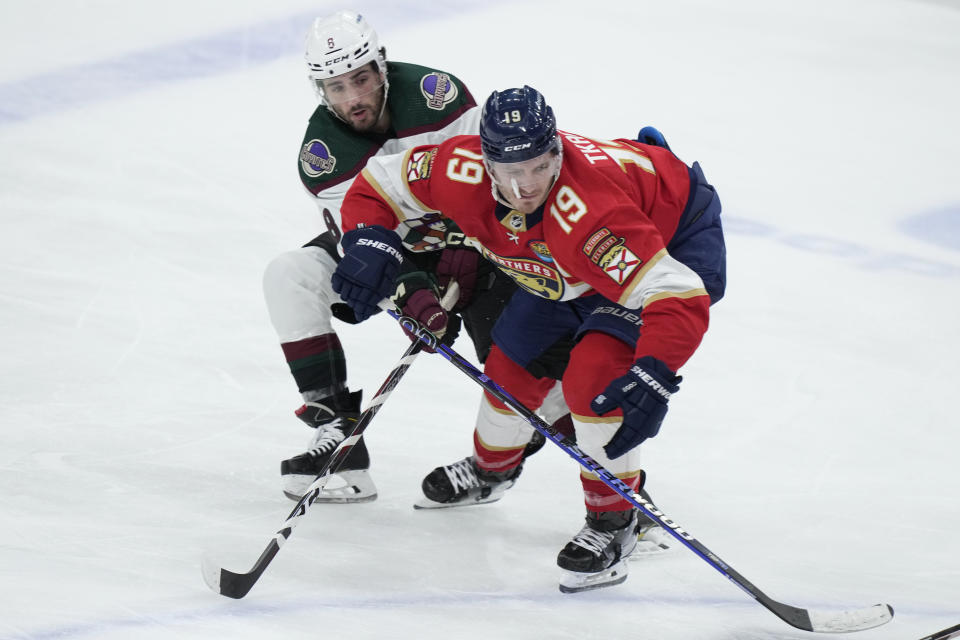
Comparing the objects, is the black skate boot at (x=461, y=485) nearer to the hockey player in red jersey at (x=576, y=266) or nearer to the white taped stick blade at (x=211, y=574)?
the hockey player in red jersey at (x=576, y=266)

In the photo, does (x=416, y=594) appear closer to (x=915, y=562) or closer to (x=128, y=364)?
(x=915, y=562)

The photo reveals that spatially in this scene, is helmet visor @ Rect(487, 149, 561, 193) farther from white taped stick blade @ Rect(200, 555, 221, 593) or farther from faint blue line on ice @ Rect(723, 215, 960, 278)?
faint blue line on ice @ Rect(723, 215, 960, 278)

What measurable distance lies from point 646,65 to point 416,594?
5157 mm

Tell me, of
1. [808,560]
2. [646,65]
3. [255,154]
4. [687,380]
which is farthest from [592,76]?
[808,560]

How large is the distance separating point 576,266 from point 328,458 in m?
0.93

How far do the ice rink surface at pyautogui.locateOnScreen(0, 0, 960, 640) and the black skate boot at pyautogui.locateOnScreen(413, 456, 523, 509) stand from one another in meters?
0.05

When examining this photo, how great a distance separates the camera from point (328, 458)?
318 centimetres

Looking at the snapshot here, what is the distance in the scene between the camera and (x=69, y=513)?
3.00 m

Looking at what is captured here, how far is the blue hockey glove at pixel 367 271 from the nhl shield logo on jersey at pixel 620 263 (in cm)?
A: 62

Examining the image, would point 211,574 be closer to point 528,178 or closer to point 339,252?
point 339,252

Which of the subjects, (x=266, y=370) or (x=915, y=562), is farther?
(x=266, y=370)

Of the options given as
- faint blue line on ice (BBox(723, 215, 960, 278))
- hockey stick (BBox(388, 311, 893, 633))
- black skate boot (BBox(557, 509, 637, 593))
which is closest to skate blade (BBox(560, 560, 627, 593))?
black skate boot (BBox(557, 509, 637, 593))

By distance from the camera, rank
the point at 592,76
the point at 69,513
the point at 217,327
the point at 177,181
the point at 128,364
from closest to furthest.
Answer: the point at 69,513 → the point at 128,364 → the point at 217,327 → the point at 177,181 → the point at 592,76

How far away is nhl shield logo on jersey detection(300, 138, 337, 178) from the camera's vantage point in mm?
3389
